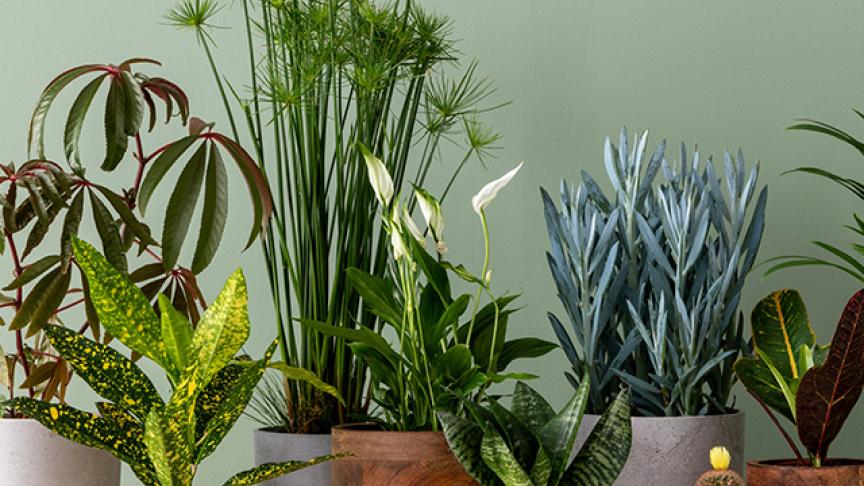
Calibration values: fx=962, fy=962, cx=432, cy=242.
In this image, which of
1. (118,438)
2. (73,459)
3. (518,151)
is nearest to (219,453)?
(73,459)

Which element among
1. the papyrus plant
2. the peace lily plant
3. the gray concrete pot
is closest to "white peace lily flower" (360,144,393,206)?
the peace lily plant

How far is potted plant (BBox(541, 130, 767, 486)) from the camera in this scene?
37.4 inches

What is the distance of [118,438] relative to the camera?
2.90 ft

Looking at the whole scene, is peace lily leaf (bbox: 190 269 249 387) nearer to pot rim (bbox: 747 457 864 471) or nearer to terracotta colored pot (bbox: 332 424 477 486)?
terracotta colored pot (bbox: 332 424 477 486)

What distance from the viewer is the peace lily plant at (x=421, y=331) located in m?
0.93

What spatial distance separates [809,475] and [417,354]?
0.38 meters

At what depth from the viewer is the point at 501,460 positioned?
83 cm

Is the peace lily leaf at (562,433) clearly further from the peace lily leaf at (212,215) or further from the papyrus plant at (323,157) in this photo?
the peace lily leaf at (212,215)

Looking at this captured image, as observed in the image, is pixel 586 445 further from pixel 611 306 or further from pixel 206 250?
pixel 206 250

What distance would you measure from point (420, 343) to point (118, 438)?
0.29m

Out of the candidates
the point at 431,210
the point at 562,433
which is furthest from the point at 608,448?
the point at 431,210

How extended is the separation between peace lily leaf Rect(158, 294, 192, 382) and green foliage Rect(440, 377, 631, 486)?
0.25m

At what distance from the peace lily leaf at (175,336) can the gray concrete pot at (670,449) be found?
44cm

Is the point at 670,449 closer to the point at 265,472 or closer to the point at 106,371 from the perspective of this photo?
the point at 265,472
